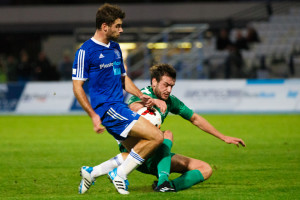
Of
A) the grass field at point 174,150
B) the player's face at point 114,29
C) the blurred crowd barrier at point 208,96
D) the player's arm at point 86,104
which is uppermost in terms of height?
the player's face at point 114,29

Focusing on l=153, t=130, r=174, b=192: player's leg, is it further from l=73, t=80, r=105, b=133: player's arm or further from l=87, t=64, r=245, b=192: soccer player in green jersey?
l=73, t=80, r=105, b=133: player's arm

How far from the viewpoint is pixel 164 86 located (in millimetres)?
6363

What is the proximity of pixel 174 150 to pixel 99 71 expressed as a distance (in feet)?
16.6

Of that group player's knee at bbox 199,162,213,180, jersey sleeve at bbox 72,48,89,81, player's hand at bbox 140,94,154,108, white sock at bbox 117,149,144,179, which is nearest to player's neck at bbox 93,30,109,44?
jersey sleeve at bbox 72,48,89,81

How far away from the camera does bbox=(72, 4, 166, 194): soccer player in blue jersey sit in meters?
6.07

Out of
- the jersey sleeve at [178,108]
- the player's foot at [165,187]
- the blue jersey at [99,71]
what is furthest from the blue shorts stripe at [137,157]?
the jersey sleeve at [178,108]

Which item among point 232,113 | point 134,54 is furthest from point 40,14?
point 232,113

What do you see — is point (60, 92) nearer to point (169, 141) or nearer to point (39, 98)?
point (39, 98)

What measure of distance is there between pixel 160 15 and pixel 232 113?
11.9 metres

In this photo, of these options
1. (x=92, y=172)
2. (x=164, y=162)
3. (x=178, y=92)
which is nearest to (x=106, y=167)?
(x=92, y=172)

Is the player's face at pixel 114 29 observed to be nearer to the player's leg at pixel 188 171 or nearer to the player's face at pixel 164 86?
the player's face at pixel 164 86

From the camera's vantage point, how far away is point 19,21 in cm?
3116

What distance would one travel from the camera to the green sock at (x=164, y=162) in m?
A: 6.22

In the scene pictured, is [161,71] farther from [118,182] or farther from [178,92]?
[178,92]
